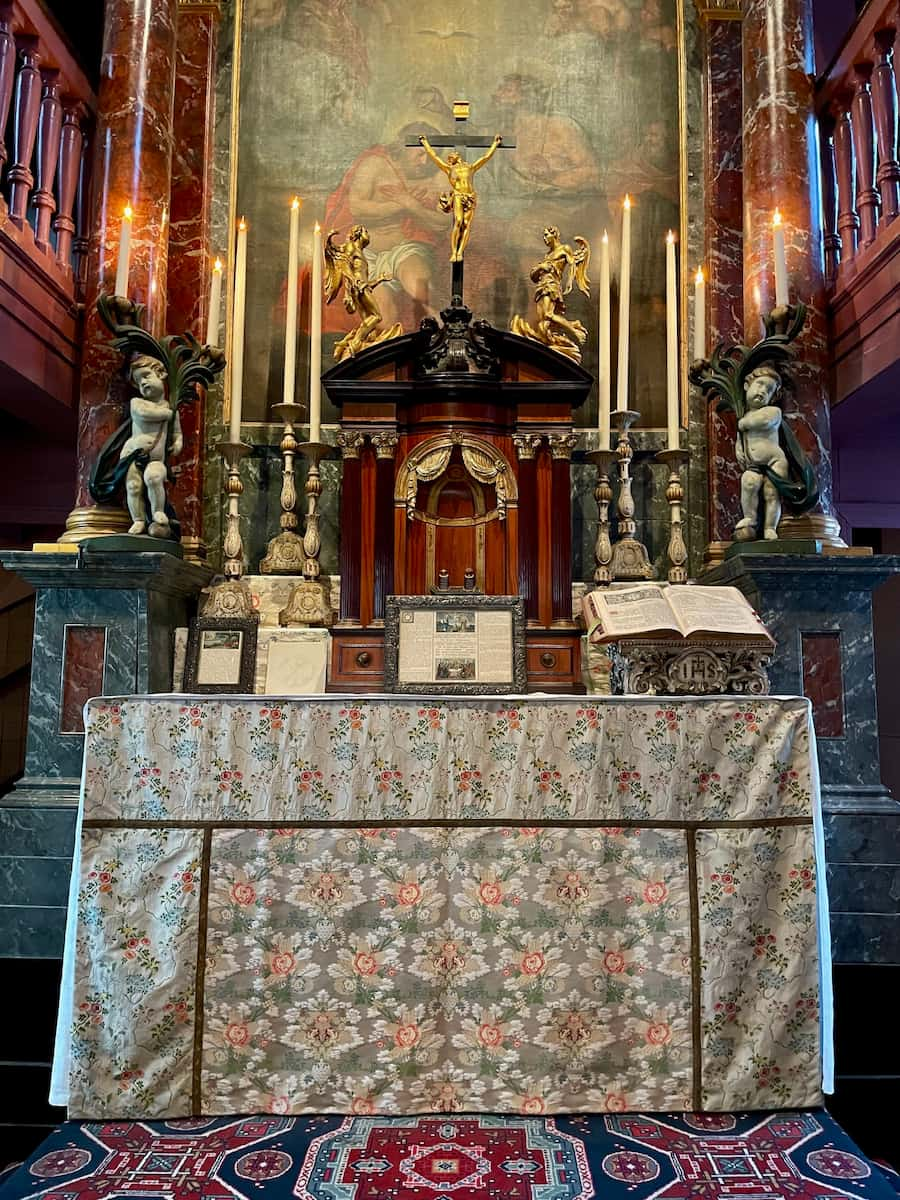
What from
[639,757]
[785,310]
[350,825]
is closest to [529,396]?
[785,310]

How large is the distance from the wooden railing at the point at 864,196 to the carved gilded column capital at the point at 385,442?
2.25 metres

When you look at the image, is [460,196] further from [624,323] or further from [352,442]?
[352,442]

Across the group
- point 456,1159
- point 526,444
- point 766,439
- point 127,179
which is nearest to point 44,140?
point 127,179

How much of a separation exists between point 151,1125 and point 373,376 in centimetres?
285

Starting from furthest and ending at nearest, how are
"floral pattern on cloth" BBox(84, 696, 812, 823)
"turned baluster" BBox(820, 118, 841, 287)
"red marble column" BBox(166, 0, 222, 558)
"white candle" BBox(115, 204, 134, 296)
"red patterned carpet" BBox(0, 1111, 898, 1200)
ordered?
"turned baluster" BBox(820, 118, 841, 287)
"red marble column" BBox(166, 0, 222, 558)
"white candle" BBox(115, 204, 134, 296)
"floral pattern on cloth" BBox(84, 696, 812, 823)
"red patterned carpet" BBox(0, 1111, 898, 1200)

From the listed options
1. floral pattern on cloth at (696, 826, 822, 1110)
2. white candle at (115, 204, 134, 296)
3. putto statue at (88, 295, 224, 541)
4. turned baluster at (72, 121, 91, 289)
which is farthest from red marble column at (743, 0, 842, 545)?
turned baluster at (72, 121, 91, 289)

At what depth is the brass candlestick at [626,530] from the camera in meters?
4.30

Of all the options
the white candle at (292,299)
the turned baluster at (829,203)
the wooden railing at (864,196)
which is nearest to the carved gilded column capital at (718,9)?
the wooden railing at (864,196)

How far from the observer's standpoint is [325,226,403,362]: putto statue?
4551 mm

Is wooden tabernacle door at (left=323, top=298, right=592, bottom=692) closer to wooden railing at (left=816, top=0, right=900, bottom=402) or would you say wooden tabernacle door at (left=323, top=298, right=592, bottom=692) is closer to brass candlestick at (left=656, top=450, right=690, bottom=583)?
brass candlestick at (left=656, top=450, right=690, bottom=583)

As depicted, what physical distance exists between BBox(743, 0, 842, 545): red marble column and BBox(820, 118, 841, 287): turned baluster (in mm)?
575

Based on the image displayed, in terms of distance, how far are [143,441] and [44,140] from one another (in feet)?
7.19

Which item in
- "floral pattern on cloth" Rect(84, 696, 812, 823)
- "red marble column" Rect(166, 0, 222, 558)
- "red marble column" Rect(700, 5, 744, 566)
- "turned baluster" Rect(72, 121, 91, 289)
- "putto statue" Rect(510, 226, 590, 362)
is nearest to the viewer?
"floral pattern on cloth" Rect(84, 696, 812, 823)

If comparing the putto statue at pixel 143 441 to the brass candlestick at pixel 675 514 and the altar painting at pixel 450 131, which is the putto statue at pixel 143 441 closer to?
the altar painting at pixel 450 131
